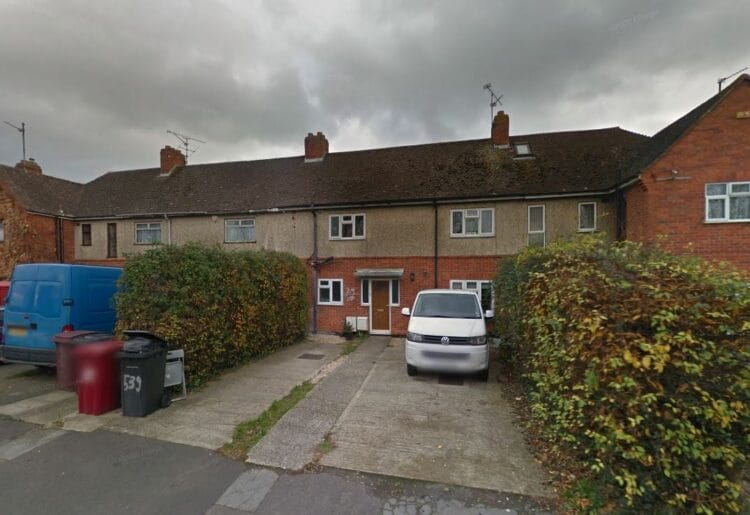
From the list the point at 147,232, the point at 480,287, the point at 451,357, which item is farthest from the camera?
the point at 147,232

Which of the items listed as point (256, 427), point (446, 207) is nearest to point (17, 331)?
point (256, 427)

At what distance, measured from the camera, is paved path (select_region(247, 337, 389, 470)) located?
11.9ft

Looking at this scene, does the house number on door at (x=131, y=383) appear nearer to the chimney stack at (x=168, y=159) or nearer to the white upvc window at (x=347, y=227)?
the white upvc window at (x=347, y=227)

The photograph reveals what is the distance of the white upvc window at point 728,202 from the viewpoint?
805cm

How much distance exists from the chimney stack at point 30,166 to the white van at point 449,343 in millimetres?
22242

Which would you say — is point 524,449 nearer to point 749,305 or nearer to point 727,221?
point 749,305

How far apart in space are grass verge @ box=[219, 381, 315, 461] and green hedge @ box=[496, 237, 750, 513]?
3.47m

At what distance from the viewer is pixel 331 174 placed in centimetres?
1393

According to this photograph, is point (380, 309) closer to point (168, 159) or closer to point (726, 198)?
point (726, 198)

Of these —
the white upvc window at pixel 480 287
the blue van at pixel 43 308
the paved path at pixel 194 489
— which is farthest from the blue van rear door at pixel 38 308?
the white upvc window at pixel 480 287

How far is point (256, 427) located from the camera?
4355mm

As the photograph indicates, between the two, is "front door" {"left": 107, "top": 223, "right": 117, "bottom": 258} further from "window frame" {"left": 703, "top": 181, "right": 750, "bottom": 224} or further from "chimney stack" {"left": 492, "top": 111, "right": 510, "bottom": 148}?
"window frame" {"left": 703, "top": 181, "right": 750, "bottom": 224}

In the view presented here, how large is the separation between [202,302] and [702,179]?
12027mm

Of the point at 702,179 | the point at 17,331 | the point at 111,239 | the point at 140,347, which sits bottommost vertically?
the point at 17,331
